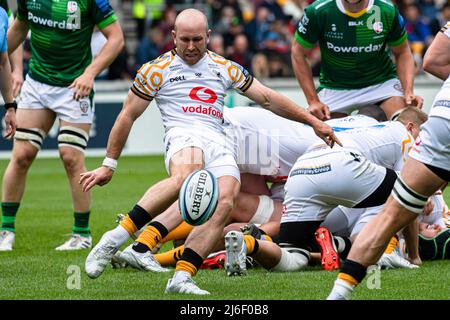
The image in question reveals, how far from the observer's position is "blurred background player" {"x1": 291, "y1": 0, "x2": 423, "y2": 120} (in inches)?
411

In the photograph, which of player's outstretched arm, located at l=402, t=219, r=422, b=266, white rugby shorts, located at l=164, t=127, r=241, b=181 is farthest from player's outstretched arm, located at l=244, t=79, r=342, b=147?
player's outstretched arm, located at l=402, t=219, r=422, b=266

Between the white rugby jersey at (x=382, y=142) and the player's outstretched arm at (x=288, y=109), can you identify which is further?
the white rugby jersey at (x=382, y=142)

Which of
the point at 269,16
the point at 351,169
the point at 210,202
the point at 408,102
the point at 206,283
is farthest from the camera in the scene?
the point at 269,16

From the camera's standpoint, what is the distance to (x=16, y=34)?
10.3m

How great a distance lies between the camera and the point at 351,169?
8.08 meters

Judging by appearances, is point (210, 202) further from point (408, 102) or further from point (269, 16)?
point (269, 16)

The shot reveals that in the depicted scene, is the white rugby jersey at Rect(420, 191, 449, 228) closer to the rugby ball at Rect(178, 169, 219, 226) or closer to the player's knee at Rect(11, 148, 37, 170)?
the rugby ball at Rect(178, 169, 219, 226)

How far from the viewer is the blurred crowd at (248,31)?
853 inches

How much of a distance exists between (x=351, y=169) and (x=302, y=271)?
2.83ft

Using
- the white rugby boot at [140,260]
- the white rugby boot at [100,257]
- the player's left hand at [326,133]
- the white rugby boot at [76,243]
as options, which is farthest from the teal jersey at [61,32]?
the white rugby boot at [100,257]

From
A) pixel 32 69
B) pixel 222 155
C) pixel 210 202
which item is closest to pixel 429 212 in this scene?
pixel 222 155

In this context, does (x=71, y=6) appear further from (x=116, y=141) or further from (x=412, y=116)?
(x=412, y=116)

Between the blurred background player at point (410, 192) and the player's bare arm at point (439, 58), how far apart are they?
2.33 feet

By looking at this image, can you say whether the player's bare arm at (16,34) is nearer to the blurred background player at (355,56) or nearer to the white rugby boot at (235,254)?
the blurred background player at (355,56)
